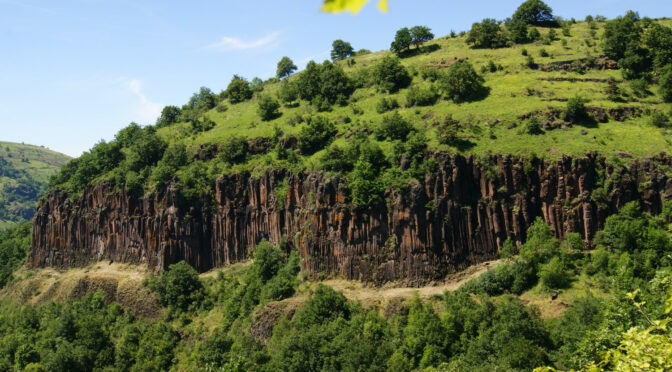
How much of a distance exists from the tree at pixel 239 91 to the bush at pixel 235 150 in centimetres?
3385

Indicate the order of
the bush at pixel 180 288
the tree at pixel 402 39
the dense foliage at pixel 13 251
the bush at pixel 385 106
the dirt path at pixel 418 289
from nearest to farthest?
the dirt path at pixel 418 289, the bush at pixel 180 288, the bush at pixel 385 106, the dense foliage at pixel 13 251, the tree at pixel 402 39

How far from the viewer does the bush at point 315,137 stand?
7512 cm

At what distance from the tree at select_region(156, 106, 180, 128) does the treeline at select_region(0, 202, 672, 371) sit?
48463 mm

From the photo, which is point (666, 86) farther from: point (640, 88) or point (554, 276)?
point (554, 276)

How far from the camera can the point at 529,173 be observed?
192ft

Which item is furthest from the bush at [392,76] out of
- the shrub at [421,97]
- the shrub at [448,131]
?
the shrub at [448,131]

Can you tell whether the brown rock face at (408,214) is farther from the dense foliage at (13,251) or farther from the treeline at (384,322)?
the dense foliage at (13,251)

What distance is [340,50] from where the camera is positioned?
5064 inches

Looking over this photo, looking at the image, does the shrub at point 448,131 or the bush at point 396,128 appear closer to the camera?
the shrub at point 448,131

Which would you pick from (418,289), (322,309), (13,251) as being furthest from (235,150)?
(13,251)

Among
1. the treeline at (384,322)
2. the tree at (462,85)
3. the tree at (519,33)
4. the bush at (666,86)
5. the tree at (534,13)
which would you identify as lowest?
the treeline at (384,322)

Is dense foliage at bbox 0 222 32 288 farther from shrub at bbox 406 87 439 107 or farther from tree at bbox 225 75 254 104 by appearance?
shrub at bbox 406 87 439 107

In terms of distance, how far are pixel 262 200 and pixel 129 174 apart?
87.7ft

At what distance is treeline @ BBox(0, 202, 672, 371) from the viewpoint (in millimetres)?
42969
